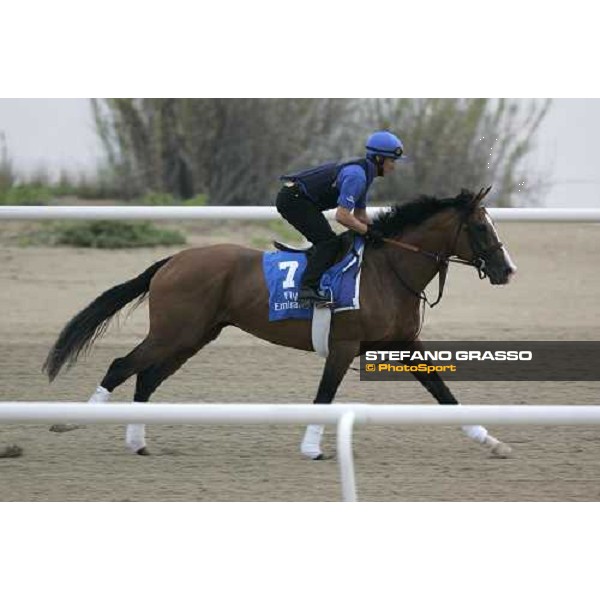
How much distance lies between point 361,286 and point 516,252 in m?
6.61

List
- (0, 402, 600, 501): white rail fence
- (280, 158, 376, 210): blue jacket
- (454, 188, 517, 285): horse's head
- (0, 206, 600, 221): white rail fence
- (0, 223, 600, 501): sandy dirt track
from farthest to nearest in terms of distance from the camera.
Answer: (0, 206, 600, 221): white rail fence → (454, 188, 517, 285): horse's head → (280, 158, 376, 210): blue jacket → (0, 223, 600, 501): sandy dirt track → (0, 402, 600, 501): white rail fence

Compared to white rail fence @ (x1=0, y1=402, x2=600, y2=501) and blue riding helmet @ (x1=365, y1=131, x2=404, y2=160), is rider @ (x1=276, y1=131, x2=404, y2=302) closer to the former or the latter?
blue riding helmet @ (x1=365, y1=131, x2=404, y2=160)

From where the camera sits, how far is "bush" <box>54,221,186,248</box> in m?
12.7

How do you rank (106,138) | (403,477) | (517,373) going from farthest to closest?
(106,138) → (517,373) → (403,477)

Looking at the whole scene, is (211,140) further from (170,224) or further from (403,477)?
(403,477)

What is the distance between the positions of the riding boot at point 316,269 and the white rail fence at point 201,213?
51.3 inches

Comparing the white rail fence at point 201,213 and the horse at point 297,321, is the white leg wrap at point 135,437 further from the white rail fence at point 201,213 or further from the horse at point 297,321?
the white rail fence at point 201,213

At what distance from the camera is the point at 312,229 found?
6734 millimetres

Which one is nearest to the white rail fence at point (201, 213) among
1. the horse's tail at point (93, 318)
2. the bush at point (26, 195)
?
the horse's tail at point (93, 318)

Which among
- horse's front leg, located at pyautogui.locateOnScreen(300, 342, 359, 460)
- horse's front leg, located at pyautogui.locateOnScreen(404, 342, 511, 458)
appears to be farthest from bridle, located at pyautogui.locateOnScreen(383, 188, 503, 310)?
horse's front leg, located at pyautogui.locateOnScreen(300, 342, 359, 460)

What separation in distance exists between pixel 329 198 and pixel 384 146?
43 centimetres

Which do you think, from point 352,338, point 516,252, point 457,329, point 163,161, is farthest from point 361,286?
point 163,161

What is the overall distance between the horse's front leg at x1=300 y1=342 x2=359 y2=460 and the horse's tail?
104 centimetres

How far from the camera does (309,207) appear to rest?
6.77m
